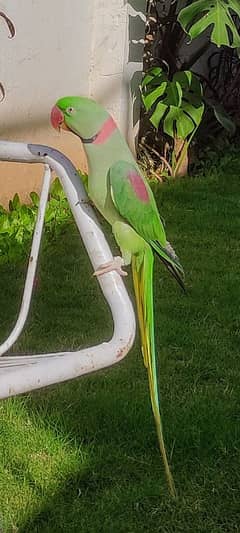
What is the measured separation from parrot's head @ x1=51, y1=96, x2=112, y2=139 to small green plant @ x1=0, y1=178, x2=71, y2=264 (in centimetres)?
208

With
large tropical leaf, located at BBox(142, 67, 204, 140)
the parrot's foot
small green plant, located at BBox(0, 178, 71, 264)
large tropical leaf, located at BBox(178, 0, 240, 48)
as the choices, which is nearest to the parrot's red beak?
the parrot's foot

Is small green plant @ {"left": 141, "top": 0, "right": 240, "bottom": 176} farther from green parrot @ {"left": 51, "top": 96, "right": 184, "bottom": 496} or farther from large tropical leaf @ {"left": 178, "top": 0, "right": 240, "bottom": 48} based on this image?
green parrot @ {"left": 51, "top": 96, "right": 184, "bottom": 496}

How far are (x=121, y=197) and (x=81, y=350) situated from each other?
268 millimetres

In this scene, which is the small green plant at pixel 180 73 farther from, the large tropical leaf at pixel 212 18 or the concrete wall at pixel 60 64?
the concrete wall at pixel 60 64

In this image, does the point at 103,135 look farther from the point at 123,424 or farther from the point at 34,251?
the point at 123,424

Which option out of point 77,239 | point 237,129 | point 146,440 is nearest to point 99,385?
point 146,440

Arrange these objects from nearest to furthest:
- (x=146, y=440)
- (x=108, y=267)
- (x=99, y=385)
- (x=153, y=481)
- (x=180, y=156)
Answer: (x=108, y=267), (x=153, y=481), (x=146, y=440), (x=99, y=385), (x=180, y=156)

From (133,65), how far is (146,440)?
266 cm

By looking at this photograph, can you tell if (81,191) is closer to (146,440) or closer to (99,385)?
(146,440)

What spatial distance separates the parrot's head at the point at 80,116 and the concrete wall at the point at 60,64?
2486 mm

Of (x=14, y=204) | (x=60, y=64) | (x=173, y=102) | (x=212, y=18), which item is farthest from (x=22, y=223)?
(x=212, y=18)

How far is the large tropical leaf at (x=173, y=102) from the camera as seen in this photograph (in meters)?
4.59

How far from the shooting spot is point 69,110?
4.11 ft

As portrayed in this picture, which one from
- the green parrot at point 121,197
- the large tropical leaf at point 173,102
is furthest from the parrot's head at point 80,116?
the large tropical leaf at point 173,102
